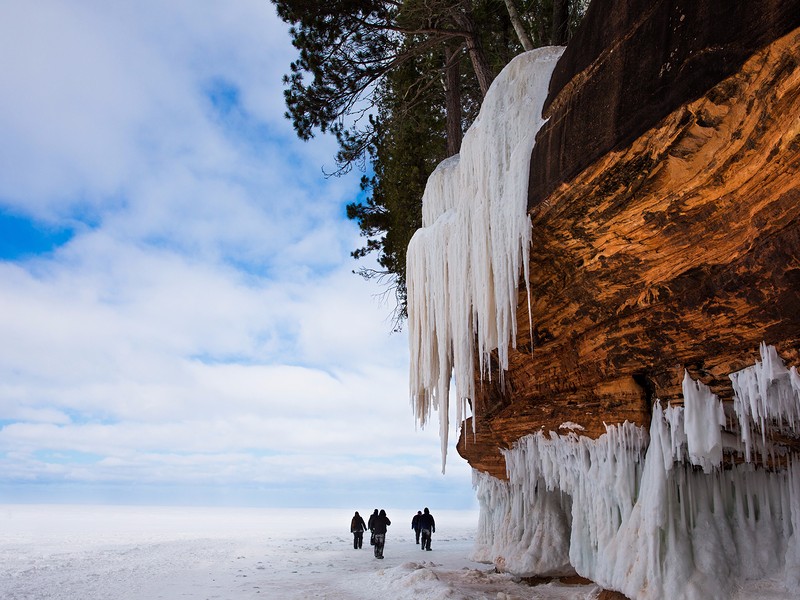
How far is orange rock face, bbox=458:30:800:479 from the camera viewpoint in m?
3.78

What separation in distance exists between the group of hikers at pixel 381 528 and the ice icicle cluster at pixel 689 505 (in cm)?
902

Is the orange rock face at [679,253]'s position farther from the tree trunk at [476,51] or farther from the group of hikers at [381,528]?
the group of hikers at [381,528]

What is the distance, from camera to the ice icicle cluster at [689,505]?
5.78 meters

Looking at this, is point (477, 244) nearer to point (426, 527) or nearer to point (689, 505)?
point (689, 505)

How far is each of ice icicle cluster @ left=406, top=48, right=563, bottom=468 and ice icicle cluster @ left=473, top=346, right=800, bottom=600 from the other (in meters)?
2.18

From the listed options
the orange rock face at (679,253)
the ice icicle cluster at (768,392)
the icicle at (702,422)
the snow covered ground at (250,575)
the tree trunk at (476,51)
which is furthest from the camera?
the tree trunk at (476,51)

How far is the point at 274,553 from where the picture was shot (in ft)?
61.2

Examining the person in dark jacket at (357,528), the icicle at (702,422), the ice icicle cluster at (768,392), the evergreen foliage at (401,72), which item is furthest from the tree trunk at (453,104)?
the person in dark jacket at (357,528)

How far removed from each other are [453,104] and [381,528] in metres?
12.3

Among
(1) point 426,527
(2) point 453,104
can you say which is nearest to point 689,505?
(2) point 453,104

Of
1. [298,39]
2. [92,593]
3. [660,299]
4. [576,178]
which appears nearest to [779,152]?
[576,178]

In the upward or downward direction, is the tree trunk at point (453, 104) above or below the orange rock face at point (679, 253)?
above

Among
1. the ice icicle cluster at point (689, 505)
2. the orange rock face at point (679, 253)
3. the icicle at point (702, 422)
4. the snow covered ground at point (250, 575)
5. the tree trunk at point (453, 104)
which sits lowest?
the snow covered ground at point (250, 575)

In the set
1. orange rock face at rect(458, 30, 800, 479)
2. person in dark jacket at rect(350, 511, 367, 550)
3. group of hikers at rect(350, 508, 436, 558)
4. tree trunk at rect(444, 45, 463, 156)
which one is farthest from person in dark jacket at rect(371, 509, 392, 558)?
tree trunk at rect(444, 45, 463, 156)
